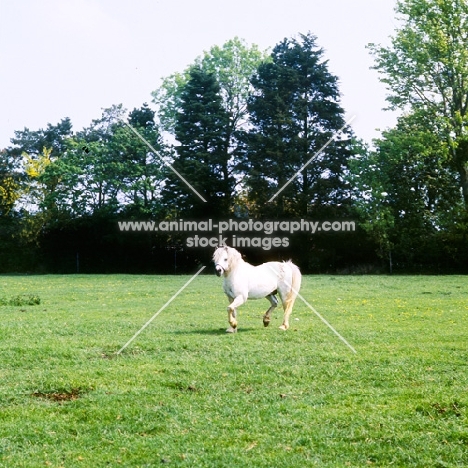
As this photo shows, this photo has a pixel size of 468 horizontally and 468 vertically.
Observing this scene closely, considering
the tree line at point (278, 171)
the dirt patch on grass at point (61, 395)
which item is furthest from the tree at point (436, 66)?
the dirt patch on grass at point (61, 395)

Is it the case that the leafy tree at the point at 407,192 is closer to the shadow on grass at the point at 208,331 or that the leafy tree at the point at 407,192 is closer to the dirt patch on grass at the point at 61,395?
the shadow on grass at the point at 208,331

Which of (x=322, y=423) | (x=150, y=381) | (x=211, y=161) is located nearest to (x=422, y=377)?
(x=322, y=423)

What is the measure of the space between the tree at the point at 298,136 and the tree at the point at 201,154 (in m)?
2.25

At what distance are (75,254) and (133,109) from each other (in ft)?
48.5

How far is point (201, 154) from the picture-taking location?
50281mm

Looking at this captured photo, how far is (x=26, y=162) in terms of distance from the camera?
64.1m

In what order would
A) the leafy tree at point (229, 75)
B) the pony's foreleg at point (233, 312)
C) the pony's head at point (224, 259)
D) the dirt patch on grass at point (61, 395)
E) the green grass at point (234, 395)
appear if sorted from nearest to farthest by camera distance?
the green grass at point (234, 395) → the dirt patch on grass at point (61, 395) → the pony's head at point (224, 259) → the pony's foreleg at point (233, 312) → the leafy tree at point (229, 75)

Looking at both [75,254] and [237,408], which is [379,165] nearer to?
[75,254]

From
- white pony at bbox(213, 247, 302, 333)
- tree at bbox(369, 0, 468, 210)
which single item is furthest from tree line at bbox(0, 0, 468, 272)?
white pony at bbox(213, 247, 302, 333)

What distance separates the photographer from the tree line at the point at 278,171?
4431 centimetres

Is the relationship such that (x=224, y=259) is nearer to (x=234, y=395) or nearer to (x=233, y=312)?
(x=233, y=312)

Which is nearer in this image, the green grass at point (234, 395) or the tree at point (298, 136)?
the green grass at point (234, 395)

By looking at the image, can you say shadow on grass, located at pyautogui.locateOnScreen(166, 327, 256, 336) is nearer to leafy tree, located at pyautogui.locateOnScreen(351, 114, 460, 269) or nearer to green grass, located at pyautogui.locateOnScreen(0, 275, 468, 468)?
green grass, located at pyautogui.locateOnScreen(0, 275, 468, 468)

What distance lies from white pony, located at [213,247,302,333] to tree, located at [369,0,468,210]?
106ft
